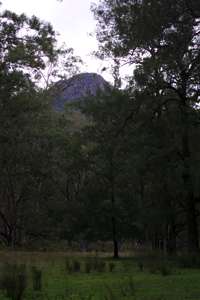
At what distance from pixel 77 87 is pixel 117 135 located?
1938 cm

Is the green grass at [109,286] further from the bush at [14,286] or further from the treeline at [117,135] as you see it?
the treeline at [117,135]

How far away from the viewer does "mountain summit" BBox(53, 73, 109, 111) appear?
44219 mm

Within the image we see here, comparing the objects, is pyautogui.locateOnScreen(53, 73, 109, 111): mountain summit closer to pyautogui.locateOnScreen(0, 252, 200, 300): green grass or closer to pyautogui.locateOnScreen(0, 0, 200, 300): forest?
pyautogui.locateOnScreen(0, 0, 200, 300): forest

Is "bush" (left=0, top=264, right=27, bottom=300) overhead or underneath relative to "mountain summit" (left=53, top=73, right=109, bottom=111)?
underneath

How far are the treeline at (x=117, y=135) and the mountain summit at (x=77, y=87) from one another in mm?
1421

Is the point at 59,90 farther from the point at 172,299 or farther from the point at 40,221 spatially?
the point at 172,299

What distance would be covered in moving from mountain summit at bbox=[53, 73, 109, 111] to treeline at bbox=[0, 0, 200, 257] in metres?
1.42

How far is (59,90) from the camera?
46.0 metres

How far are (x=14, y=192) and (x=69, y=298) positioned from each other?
153ft

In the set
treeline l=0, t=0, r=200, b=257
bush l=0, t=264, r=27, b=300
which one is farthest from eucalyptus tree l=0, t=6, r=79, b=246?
bush l=0, t=264, r=27, b=300

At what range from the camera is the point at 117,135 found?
29.6 meters

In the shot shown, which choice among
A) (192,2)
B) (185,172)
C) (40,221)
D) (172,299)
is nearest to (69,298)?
(172,299)

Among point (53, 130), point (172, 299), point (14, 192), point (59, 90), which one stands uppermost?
point (59, 90)

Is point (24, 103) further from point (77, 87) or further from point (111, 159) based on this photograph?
point (77, 87)
